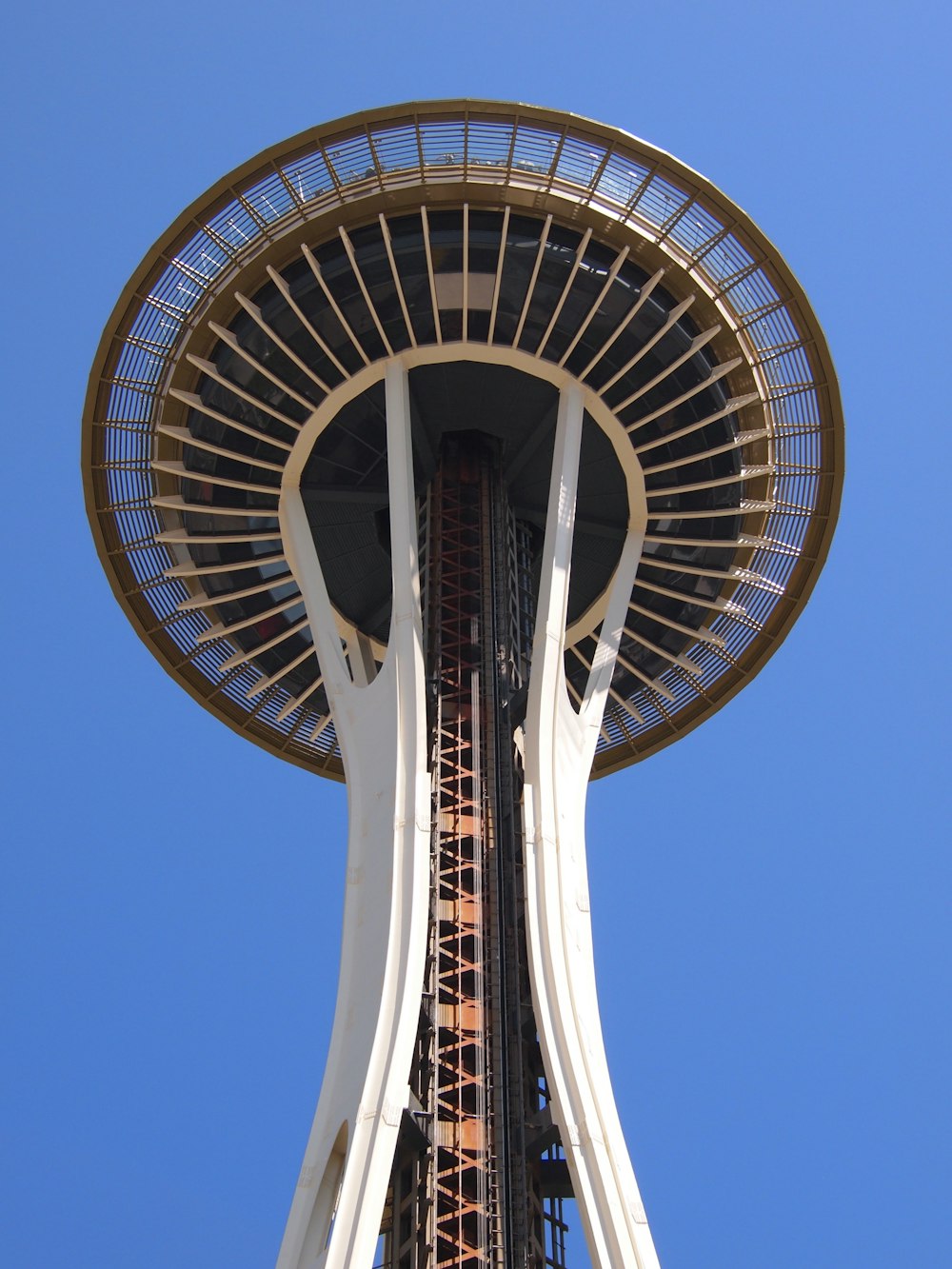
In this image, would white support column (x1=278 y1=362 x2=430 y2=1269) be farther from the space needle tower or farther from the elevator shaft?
the elevator shaft

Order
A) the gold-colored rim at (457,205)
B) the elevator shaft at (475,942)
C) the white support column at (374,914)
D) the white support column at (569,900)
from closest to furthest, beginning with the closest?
the white support column at (374,914) → the white support column at (569,900) → the elevator shaft at (475,942) → the gold-colored rim at (457,205)

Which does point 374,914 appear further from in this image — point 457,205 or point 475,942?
point 457,205

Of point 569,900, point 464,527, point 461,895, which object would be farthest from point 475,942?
point 464,527

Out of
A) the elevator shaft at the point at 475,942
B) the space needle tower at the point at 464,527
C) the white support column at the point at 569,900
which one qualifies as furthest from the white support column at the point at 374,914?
the white support column at the point at 569,900

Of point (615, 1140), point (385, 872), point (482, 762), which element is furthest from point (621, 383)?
point (615, 1140)

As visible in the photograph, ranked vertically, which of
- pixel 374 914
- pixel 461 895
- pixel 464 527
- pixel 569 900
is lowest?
pixel 374 914

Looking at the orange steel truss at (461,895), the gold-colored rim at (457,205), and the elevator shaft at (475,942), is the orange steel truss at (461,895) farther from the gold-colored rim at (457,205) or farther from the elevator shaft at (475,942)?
the gold-colored rim at (457,205)

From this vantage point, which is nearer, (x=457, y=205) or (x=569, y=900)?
(x=569, y=900)

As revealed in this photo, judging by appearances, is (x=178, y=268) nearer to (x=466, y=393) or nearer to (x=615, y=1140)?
(x=466, y=393)
